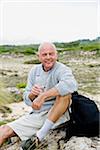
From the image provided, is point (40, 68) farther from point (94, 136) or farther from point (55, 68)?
point (94, 136)

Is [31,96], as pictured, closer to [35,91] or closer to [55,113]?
[35,91]

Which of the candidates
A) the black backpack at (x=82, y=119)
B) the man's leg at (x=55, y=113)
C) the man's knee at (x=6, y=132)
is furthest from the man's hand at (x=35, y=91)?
the man's knee at (x=6, y=132)

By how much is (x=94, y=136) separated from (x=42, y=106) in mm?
735

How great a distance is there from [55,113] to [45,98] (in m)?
0.21

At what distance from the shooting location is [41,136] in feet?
15.8

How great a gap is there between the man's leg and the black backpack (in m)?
0.20

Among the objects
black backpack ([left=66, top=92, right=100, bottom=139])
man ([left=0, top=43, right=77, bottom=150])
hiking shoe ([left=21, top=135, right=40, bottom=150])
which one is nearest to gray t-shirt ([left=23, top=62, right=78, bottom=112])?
man ([left=0, top=43, right=77, bottom=150])

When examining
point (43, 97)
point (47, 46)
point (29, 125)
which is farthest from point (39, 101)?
point (47, 46)

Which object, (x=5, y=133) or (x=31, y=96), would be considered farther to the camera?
(x=5, y=133)

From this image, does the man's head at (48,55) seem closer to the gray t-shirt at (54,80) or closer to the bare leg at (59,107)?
the gray t-shirt at (54,80)

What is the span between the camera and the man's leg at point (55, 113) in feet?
15.3

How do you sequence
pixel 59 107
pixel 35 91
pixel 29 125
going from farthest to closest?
1. pixel 29 125
2. pixel 35 91
3. pixel 59 107

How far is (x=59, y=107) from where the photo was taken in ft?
15.3

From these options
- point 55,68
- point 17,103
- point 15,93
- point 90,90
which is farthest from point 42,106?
point 90,90
